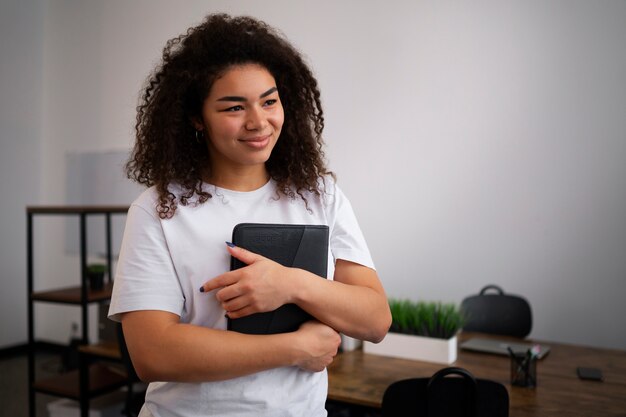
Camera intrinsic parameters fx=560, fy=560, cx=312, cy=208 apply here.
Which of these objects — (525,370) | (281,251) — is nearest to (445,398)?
(525,370)

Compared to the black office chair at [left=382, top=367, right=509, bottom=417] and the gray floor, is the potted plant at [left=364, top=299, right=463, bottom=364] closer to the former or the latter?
the black office chair at [left=382, top=367, right=509, bottom=417]

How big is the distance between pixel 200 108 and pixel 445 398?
1.16 m

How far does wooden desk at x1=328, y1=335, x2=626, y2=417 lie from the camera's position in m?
1.82

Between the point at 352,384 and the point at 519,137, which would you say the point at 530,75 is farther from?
the point at 352,384

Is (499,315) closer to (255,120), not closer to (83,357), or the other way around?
(83,357)

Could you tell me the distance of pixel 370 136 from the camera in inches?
156

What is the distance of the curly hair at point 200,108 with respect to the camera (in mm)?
1091

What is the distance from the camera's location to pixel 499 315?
3.02 meters

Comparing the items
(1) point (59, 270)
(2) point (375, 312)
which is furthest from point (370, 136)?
(1) point (59, 270)

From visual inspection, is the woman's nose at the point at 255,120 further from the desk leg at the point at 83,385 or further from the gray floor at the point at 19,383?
the gray floor at the point at 19,383

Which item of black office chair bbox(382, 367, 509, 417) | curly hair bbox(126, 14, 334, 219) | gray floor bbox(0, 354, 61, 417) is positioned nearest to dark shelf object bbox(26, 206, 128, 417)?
gray floor bbox(0, 354, 61, 417)

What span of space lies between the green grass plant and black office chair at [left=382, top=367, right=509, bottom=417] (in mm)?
666

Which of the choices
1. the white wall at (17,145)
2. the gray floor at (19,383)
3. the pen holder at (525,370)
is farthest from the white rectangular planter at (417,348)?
the white wall at (17,145)

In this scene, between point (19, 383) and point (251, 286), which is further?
point (19, 383)
